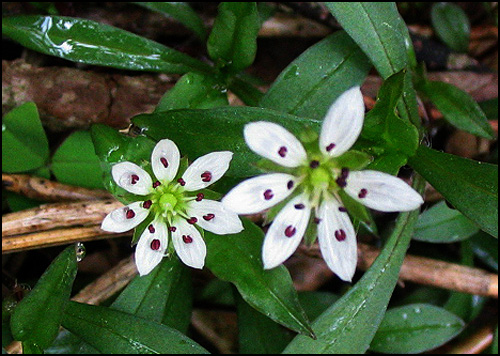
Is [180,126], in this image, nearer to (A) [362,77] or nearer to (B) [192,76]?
(B) [192,76]

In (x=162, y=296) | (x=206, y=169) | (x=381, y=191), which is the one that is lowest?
(x=162, y=296)

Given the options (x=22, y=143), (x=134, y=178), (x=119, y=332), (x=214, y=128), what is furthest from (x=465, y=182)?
(x=22, y=143)

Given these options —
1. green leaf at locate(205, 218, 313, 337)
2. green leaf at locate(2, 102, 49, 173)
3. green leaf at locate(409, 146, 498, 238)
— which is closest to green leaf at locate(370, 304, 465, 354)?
green leaf at locate(409, 146, 498, 238)

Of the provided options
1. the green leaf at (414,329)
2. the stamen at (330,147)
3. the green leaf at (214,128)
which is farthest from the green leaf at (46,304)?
the green leaf at (414,329)

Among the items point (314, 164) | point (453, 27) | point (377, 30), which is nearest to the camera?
point (314, 164)

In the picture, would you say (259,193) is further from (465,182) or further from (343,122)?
(465,182)

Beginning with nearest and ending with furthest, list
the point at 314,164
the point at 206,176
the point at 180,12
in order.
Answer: the point at 314,164 < the point at 206,176 < the point at 180,12

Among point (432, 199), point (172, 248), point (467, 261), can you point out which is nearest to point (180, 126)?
point (172, 248)
